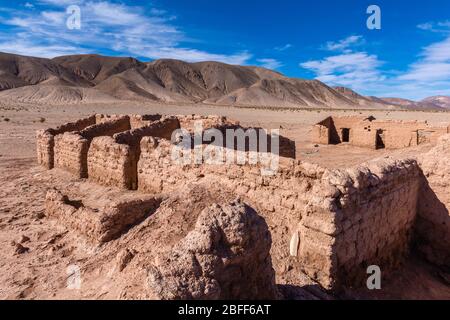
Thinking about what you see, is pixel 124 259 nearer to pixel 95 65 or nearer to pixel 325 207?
pixel 325 207

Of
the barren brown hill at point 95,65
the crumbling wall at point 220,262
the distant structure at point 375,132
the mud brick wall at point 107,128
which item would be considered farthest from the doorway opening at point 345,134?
the barren brown hill at point 95,65

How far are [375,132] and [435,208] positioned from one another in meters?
12.3

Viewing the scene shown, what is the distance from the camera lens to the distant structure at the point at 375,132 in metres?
16.0

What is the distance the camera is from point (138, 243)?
5.01 m

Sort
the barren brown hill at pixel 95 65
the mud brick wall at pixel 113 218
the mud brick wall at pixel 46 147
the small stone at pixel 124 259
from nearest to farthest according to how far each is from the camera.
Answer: the small stone at pixel 124 259
the mud brick wall at pixel 113 218
the mud brick wall at pixel 46 147
the barren brown hill at pixel 95 65

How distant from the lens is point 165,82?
117 metres

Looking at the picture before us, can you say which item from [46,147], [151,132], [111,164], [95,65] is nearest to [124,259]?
[111,164]

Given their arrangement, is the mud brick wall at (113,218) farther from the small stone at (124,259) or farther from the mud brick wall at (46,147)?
the mud brick wall at (46,147)

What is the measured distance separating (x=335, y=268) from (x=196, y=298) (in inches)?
102

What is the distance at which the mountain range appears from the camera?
312ft

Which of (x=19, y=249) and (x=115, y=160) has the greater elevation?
(x=115, y=160)

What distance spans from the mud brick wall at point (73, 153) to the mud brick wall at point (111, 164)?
28cm

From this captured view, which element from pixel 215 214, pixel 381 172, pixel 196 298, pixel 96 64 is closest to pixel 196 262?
pixel 196 298

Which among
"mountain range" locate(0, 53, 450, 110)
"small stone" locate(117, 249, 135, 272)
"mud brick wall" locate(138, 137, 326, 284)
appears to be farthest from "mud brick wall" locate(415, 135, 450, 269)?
"mountain range" locate(0, 53, 450, 110)
